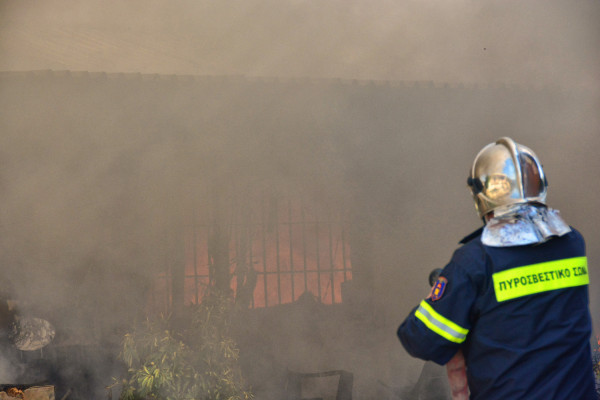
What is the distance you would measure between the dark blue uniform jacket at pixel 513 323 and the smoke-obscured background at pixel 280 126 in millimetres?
2660

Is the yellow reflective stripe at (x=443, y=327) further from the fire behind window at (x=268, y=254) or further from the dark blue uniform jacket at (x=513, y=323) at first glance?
the fire behind window at (x=268, y=254)

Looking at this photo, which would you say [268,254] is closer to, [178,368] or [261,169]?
[261,169]

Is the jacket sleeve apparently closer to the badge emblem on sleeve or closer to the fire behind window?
the badge emblem on sleeve

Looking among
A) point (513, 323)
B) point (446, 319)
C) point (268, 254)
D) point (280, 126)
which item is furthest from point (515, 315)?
point (268, 254)

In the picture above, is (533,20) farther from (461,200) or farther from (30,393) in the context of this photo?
(30,393)

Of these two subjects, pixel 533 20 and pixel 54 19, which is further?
pixel 533 20

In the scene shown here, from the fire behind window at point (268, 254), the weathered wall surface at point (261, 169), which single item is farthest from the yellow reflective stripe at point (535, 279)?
the fire behind window at point (268, 254)

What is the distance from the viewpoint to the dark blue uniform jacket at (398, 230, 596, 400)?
1202mm

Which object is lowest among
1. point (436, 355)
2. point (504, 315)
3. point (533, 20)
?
point (436, 355)

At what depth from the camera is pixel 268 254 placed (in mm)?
4582

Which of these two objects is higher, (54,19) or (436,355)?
(54,19)

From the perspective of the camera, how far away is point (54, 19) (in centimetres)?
310

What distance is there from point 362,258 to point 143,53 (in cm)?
268

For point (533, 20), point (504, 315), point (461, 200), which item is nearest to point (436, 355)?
point (504, 315)
